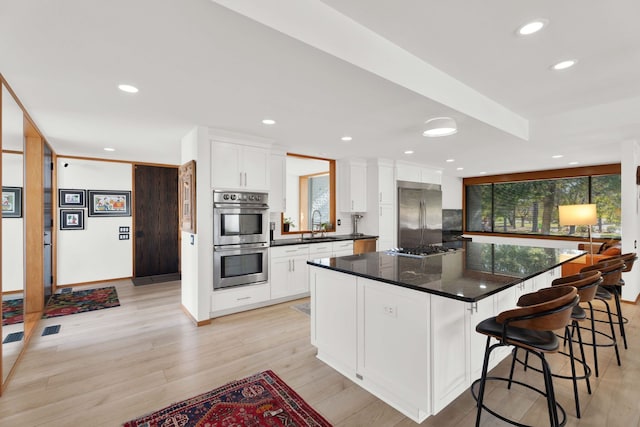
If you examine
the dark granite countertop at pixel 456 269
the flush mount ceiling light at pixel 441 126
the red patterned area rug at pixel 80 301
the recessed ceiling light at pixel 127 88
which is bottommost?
the red patterned area rug at pixel 80 301

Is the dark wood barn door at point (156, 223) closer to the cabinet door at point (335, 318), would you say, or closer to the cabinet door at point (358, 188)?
the cabinet door at point (358, 188)

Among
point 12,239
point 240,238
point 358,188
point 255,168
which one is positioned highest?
point 255,168

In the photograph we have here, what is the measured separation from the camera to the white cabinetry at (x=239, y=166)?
375 cm

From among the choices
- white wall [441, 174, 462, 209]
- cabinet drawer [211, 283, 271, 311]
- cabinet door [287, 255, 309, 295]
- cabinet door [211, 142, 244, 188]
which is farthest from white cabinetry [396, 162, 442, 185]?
cabinet drawer [211, 283, 271, 311]

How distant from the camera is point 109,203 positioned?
568 cm

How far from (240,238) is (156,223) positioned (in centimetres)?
321

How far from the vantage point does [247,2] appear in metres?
1.52

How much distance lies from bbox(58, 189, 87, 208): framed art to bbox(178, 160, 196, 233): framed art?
267 cm

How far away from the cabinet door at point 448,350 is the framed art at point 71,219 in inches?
244

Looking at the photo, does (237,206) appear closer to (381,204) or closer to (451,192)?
(381,204)

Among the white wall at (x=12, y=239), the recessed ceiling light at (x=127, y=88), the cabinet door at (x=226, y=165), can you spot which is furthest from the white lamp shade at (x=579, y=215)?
the white wall at (x=12, y=239)

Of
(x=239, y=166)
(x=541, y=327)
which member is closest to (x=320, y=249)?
(x=239, y=166)

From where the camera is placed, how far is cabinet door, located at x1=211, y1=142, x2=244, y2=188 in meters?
3.73

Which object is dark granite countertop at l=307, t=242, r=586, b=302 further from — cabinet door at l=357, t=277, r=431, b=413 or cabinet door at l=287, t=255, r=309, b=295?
cabinet door at l=287, t=255, r=309, b=295
